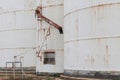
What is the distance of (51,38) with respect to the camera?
71.0ft

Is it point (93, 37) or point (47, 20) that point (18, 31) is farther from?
point (93, 37)

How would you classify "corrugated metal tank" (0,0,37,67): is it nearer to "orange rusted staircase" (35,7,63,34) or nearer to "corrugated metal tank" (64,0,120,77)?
"orange rusted staircase" (35,7,63,34)

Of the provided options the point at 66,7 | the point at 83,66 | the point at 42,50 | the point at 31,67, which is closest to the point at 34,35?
the point at 31,67

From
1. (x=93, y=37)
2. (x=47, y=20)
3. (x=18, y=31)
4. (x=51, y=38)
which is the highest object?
(x=47, y=20)

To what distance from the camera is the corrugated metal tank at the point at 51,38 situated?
70.1ft

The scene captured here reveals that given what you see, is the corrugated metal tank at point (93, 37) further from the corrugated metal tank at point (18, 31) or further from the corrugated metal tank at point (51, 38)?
the corrugated metal tank at point (18, 31)

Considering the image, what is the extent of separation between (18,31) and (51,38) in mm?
5080

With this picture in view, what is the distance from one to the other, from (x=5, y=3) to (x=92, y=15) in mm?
12162

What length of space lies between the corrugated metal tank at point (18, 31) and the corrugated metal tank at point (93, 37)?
7944mm

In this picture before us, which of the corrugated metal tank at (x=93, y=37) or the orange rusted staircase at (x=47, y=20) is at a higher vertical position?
the orange rusted staircase at (x=47, y=20)

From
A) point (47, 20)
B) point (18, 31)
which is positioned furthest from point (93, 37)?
point (18, 31)

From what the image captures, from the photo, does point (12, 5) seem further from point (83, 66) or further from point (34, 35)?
point (83, 66)

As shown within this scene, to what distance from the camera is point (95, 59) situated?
15.6 metres

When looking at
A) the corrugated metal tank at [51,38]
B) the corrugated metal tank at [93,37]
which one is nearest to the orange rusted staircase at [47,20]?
the corrugated metal tank at [51,38]
